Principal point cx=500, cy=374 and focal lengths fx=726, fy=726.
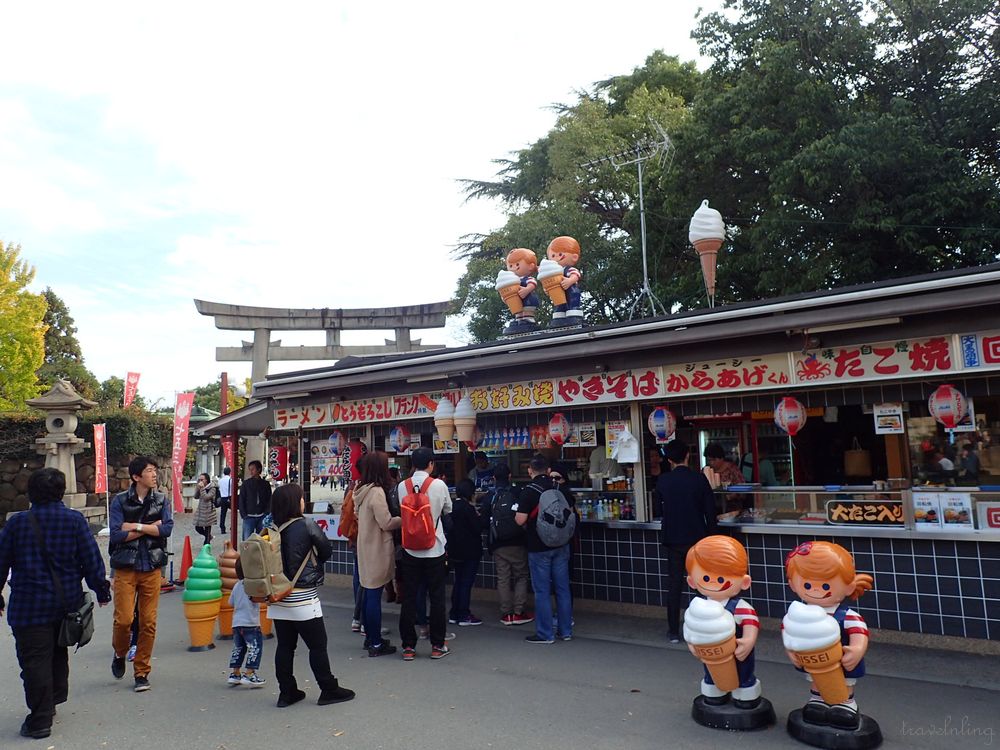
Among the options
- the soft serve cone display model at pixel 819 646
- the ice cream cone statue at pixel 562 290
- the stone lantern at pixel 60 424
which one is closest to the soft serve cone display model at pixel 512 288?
the ice cream cone statue at pixel 562 290

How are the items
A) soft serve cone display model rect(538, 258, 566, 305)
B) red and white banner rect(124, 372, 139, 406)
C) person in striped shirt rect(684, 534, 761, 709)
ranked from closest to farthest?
person in striped shirt rect(684, 534, 761, 709) < soft serve cone display model rect(538, 258, 566, 305) < red and white banner rect(124, 372, 139, 406)

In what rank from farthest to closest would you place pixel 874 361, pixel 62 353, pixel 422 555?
pixel 62 353
pixel 422 555
pixel 874 361

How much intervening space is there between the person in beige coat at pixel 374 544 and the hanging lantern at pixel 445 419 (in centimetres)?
231

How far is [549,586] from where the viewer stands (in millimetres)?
7391

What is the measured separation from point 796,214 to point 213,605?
14.8 meters

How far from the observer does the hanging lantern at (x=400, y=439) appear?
10.4m

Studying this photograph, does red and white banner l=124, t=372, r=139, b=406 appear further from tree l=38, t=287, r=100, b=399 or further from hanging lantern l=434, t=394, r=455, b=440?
hanging lantern l=434, t=394, r=455, b=440

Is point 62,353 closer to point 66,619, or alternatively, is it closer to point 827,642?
point 66,619

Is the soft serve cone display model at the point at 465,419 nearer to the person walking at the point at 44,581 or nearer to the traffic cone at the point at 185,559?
the person walking at the point at 44,581

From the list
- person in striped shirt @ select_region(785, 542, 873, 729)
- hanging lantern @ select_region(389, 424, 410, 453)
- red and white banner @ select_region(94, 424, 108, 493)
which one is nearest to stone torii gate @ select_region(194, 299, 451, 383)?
red and white banner @ select_region(94, 424, 108, 493)

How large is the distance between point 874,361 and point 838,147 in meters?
10.3

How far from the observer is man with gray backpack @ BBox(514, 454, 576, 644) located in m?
7.29

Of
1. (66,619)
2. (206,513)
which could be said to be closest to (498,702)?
(66,619)

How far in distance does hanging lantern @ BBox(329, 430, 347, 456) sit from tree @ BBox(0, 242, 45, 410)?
62.8ft
